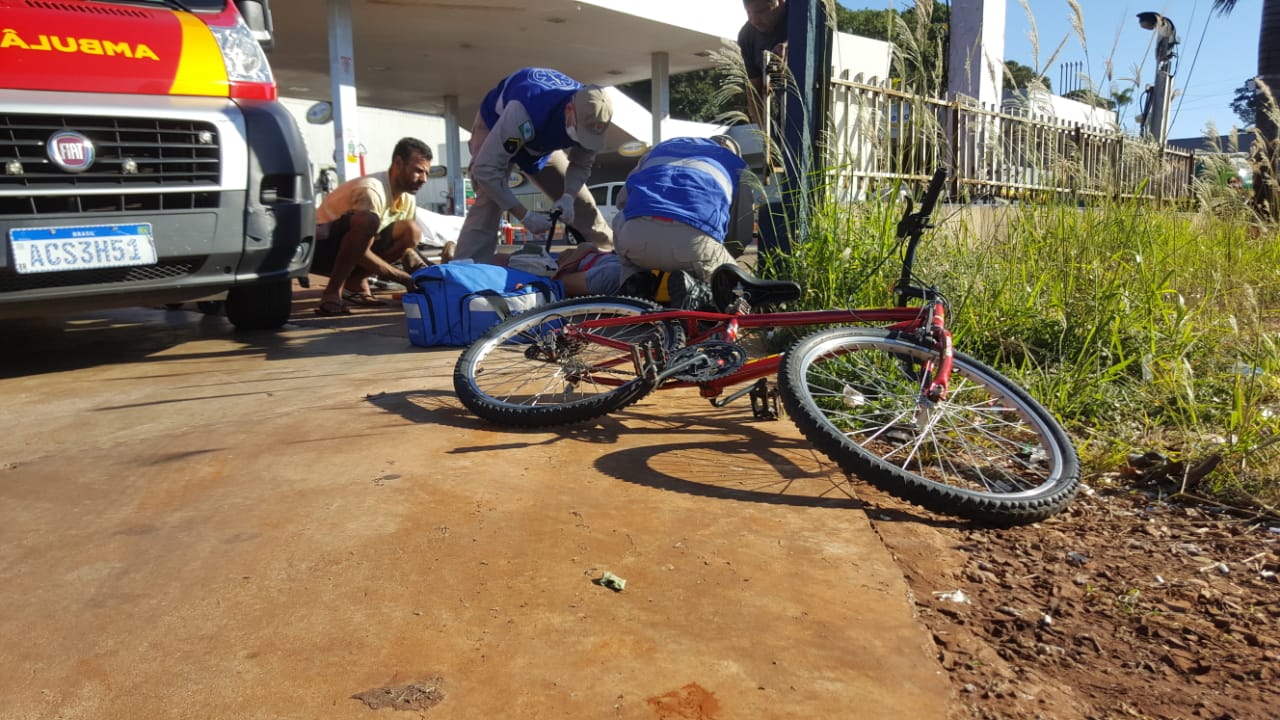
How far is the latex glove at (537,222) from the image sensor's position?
210 inches

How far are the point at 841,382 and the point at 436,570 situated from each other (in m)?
1.71

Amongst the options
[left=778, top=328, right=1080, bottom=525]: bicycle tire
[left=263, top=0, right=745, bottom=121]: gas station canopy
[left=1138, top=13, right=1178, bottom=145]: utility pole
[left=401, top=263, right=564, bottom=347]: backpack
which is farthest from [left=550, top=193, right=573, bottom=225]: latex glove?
[left=263, top=0, right=745, bottom=121]: gas station canopy

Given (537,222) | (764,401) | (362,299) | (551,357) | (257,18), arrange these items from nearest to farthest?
(764,401)
(551,357)
(257,18)
(537,222)
(362,299)

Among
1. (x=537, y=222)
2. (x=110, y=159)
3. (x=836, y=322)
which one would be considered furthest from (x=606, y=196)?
(x=836, y=322)

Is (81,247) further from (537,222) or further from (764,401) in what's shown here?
(764,401)

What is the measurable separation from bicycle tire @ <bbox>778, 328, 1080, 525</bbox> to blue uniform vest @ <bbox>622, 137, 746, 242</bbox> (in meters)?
1.23

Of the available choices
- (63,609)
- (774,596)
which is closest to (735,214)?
(774,596)


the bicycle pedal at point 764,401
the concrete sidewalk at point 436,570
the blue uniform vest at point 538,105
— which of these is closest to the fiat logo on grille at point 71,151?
the concrete sidewalk at point 436,570

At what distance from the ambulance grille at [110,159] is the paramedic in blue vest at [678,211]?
6.49ft

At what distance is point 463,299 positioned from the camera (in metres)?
4.68

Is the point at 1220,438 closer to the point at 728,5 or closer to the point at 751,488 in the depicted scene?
the point at 751,488

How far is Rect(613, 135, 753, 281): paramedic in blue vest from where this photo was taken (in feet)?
13.5

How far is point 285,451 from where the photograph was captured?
2.90 metres

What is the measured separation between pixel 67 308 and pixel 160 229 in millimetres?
527
